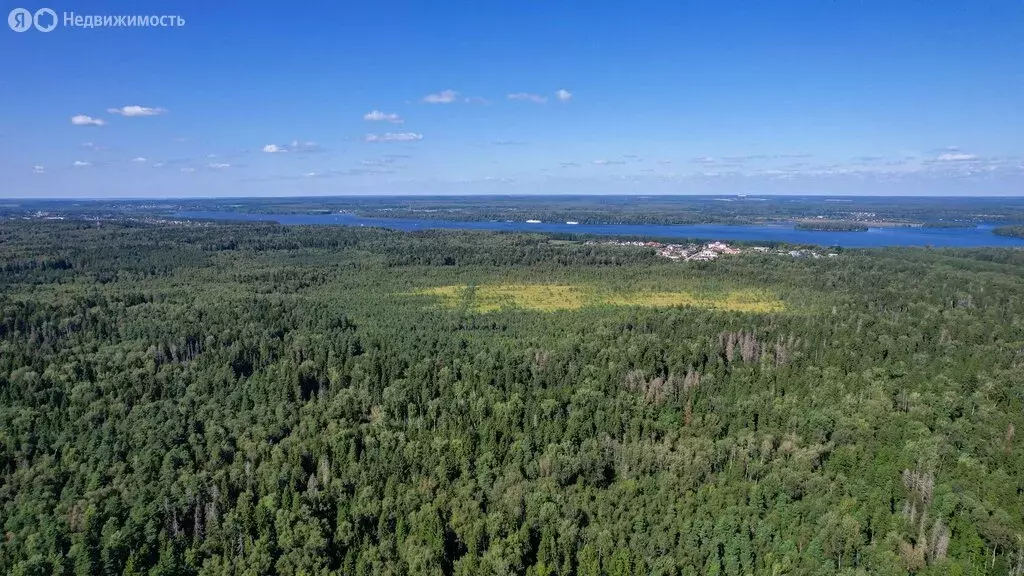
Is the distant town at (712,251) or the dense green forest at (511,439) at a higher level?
the distant town at (712,251)

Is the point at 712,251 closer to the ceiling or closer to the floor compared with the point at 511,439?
closer to the ceiling

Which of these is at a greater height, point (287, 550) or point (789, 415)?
point (789, 415)

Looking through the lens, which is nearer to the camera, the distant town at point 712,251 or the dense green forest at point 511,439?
the dense green forest at point 511,439

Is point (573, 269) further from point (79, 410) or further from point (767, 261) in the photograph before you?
point (79, 410)

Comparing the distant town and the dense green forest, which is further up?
the distant town

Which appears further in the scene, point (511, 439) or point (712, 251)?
point (712, 251)

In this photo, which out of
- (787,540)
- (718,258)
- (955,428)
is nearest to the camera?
(787,540)

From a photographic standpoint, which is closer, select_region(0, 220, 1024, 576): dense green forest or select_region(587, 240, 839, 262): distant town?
select_region(0, 220, 1024, 576): dense green forest

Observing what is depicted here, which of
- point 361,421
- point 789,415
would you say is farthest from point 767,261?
point 361,421
